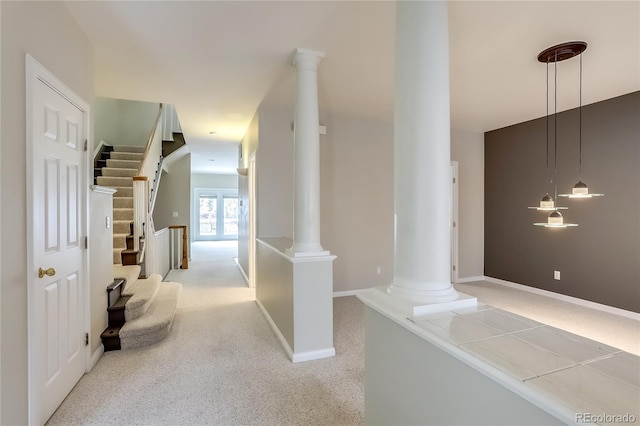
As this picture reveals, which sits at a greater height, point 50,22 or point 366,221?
point 50,22

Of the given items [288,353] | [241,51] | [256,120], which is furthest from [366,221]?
[241,51]

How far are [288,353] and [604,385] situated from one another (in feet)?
7.48

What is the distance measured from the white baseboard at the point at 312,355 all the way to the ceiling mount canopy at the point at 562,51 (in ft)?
10.6

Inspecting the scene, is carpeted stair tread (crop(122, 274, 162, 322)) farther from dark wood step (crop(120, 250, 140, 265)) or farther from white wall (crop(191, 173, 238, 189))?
white wall (crop(191, 173, 238, 189))

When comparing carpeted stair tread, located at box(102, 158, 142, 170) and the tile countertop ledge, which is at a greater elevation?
carpeted stair tread, located at box(102, 158, 142, 170)

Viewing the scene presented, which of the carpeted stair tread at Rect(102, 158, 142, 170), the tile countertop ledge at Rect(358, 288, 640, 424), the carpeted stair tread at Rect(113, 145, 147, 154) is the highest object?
the carpeted stair tread at Rect(113, 145, 147, 154)

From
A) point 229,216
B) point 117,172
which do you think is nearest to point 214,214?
point 229,216

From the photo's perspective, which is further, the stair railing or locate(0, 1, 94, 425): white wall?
the stair railing

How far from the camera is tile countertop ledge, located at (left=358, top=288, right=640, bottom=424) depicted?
67 centimetres

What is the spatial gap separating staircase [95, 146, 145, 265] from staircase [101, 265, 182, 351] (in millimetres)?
567

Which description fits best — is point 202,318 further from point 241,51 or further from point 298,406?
point 241,51

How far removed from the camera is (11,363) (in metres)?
1.48

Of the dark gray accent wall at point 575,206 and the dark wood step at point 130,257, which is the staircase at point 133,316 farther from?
the dark gray accent wall at point 575,206

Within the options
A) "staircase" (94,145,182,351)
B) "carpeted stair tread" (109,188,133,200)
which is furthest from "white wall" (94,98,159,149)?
"carpeted stair tread" (109,188,133,200)
